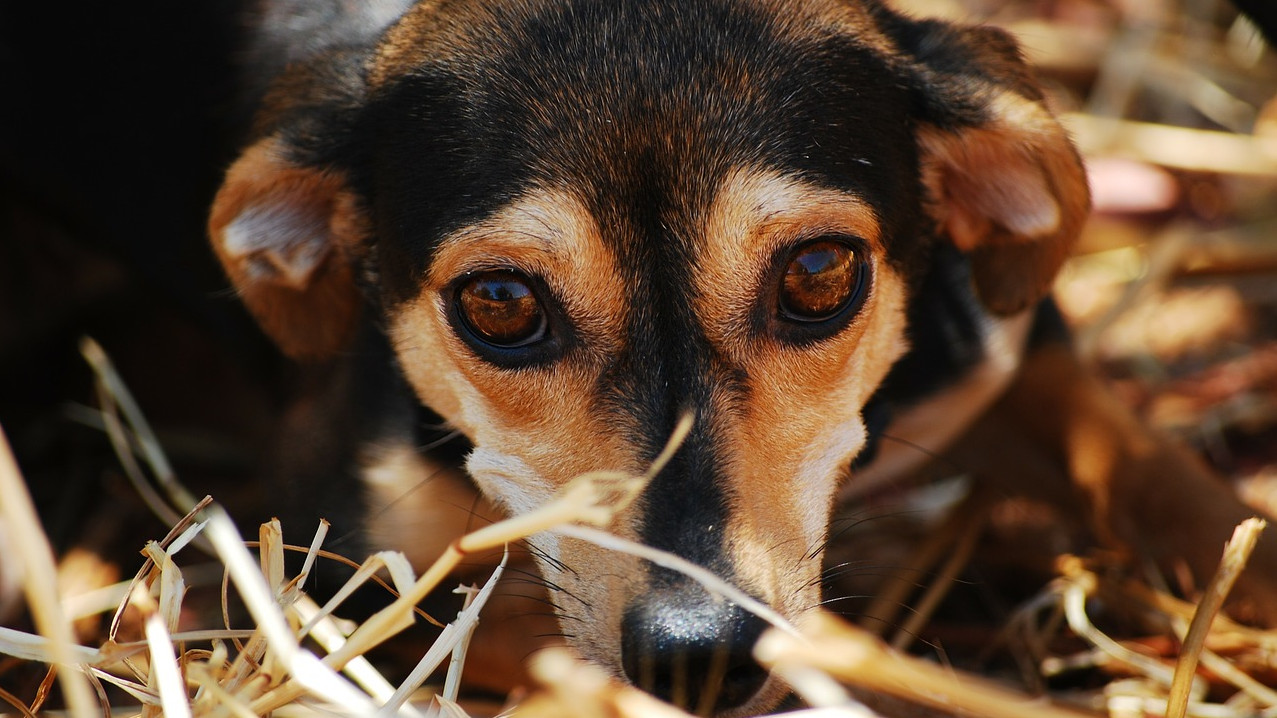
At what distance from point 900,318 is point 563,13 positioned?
3.16 feet

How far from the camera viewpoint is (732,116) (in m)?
2.42

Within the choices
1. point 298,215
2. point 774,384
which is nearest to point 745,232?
point 774,384

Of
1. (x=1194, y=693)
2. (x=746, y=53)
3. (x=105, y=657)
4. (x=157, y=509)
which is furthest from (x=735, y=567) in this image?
(x=157, y=509)

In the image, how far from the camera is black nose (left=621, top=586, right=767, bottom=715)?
2.12 meters

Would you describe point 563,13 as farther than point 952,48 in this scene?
No

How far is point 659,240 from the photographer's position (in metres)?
2.40

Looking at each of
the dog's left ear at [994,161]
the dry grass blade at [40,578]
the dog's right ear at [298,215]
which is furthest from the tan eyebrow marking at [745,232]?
the dry grass blade at [40,578]

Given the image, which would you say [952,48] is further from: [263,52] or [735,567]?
[263,52]

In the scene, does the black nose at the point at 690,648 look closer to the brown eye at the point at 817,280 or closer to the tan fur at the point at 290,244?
the brown eye at the point at 817,280

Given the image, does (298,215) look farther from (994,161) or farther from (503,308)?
(994,161)

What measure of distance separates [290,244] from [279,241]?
3 centimetres

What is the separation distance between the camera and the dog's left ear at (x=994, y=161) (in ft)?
8.90

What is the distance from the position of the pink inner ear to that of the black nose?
1.23 m

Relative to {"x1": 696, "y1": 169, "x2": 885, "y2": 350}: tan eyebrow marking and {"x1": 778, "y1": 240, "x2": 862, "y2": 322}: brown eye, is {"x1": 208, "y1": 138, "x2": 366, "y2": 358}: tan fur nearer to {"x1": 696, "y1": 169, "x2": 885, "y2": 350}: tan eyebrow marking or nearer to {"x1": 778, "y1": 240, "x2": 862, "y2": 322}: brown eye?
{"x1": 696, "y1": 169, "x2": 885, "y2": 350}: tan eyebrow marking
